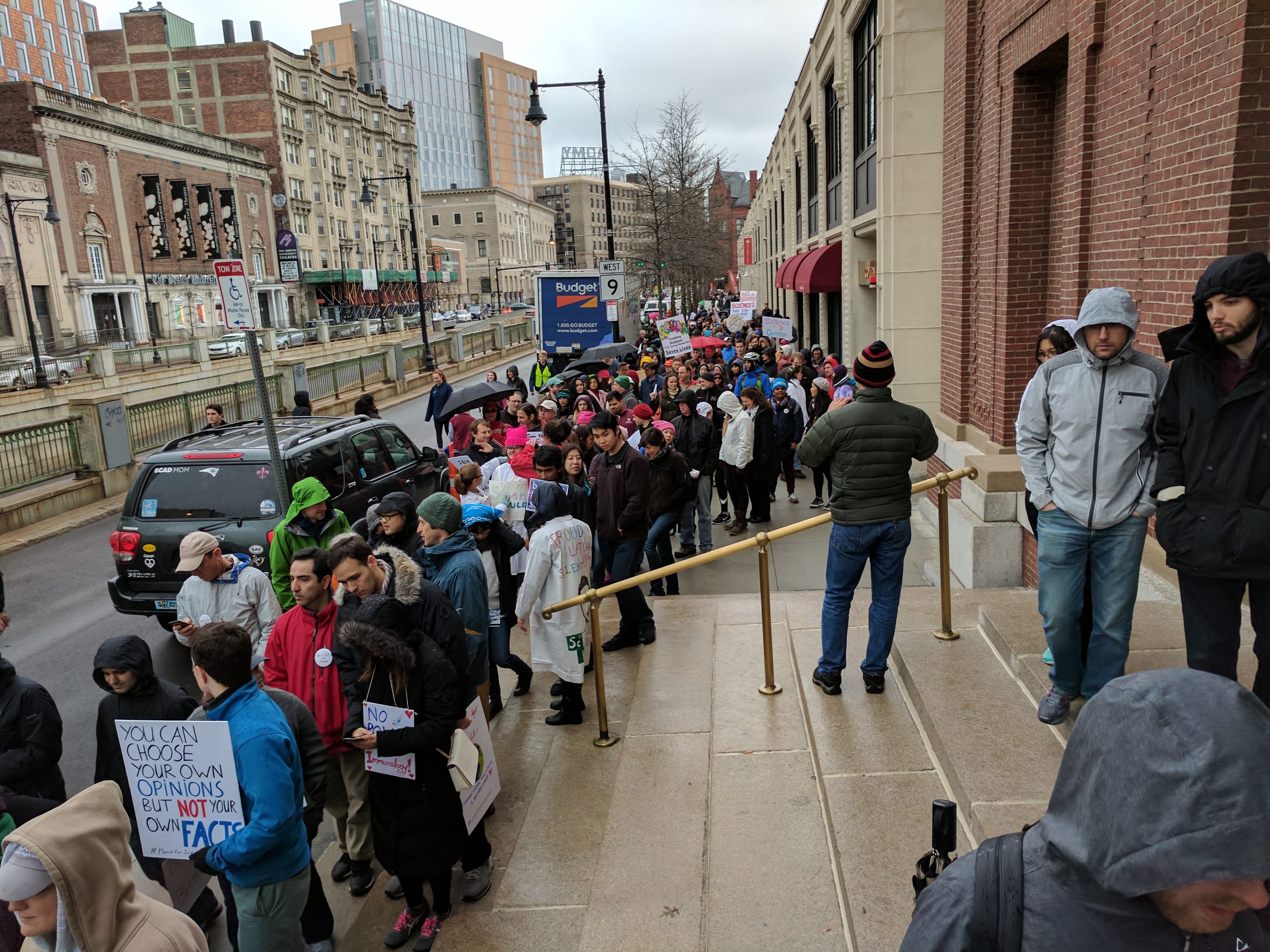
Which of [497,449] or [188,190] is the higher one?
[188,190]

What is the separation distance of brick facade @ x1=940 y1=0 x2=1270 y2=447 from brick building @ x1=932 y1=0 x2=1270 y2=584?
13mm

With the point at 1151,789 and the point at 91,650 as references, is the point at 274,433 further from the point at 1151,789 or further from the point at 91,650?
the point at 1151,789

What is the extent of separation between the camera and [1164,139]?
17.6 ft

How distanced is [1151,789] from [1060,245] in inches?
292

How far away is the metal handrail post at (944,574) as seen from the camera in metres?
5.70

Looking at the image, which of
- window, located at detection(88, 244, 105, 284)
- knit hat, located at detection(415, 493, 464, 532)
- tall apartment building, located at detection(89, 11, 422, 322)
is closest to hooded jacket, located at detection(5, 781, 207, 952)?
knit hat, located at detection(415, 493, 464, 532)

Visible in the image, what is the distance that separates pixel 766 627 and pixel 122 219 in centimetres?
6190

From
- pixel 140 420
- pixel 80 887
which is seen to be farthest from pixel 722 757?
pixel 140 420

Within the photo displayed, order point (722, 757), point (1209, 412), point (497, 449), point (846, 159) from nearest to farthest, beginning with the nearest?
point (1209, 412)
point (722, 757)
point (497, 449)
point (846, 159)

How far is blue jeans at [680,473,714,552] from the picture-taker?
10039mm

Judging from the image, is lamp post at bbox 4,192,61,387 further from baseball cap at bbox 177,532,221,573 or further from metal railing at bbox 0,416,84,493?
baseball cap at bbox 177,532,221,573

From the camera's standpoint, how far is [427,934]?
13.2ft

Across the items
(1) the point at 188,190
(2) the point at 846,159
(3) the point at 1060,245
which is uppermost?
(1) the point at 188,190

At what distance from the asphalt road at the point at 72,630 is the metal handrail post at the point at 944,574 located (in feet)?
18.6
